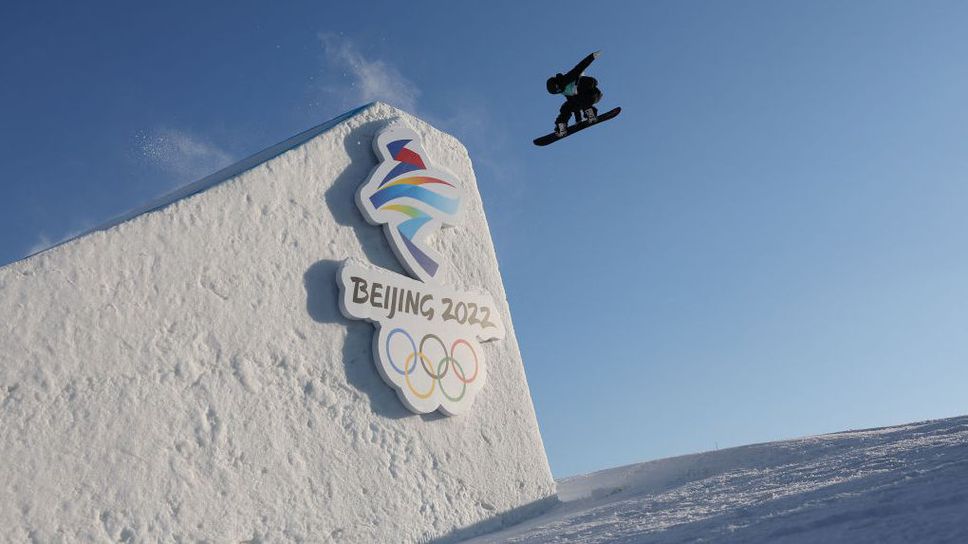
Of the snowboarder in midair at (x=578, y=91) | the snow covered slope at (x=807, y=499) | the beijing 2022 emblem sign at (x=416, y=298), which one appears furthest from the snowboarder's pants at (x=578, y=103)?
the snow covered slope at (x=807, y=499)

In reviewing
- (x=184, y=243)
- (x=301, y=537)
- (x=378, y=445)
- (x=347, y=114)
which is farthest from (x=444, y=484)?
(x=347, y=114)

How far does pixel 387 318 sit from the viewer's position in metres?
6.56

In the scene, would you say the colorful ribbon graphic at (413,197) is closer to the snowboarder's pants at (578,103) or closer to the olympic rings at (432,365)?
the olympic rings at (432,365)

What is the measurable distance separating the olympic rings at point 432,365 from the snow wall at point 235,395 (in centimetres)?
20

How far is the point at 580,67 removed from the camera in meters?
7.57

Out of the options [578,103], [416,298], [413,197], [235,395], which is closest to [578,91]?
[578,103]

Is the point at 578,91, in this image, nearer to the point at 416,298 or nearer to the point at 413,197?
the point at 413,197

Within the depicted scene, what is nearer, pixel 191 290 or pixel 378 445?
pixel 191 290

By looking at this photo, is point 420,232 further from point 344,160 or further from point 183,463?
point 183,463

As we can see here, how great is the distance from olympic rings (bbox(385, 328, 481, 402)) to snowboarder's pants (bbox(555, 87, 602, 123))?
251 centimetres

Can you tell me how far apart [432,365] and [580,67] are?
10.3 ft

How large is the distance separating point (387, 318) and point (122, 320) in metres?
2.13

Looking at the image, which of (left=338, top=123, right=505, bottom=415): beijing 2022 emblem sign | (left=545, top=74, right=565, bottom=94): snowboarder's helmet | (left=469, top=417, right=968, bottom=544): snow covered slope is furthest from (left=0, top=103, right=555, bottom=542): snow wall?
(left=545, top=74, right=565, bottom=94): snowboarder's helmet

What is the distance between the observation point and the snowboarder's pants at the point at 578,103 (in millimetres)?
7711
